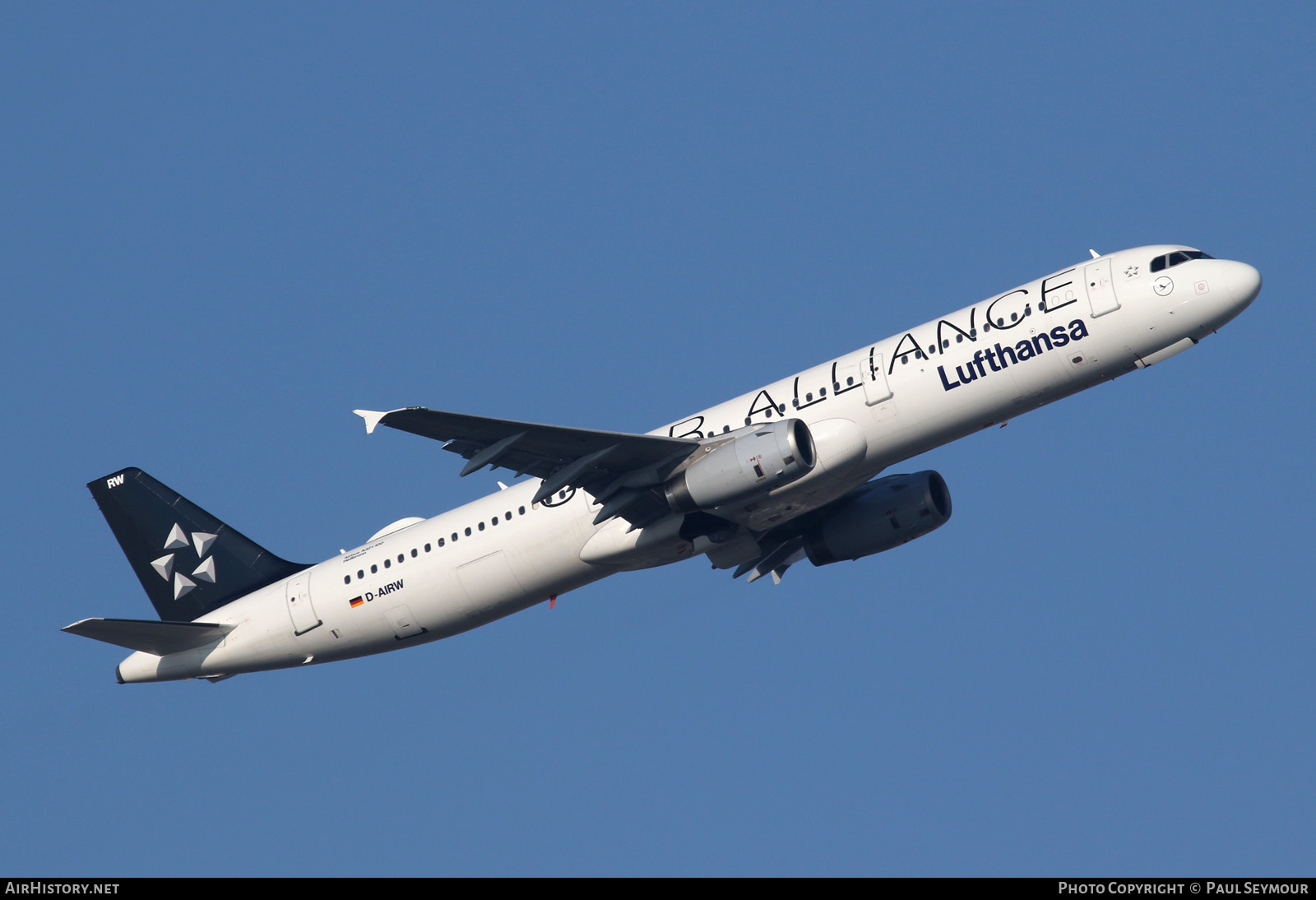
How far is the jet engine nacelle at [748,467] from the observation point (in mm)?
37719

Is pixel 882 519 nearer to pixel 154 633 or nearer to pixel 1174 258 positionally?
pixel 1174 258

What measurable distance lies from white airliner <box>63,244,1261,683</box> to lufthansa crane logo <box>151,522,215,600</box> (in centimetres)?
8

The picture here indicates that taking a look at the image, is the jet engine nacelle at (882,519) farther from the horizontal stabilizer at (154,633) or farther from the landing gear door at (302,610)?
the horizontal stabilizer at (154,633)

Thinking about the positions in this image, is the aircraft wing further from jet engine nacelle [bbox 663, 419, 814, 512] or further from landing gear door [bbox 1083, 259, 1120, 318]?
landing gear door [bbox 1083, 259, 1120, 318]

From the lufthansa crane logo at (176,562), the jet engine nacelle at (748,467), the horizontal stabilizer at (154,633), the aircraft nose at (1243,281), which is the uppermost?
the aircraft nose at (1243,281)

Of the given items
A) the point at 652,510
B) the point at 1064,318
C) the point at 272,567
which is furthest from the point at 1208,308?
the point at 272,567

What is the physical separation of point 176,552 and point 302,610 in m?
5.58

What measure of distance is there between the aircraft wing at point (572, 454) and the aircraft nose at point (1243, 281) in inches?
585

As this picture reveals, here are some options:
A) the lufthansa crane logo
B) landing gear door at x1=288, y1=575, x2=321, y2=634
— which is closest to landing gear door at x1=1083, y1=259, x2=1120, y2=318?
landing gear door at x1=288, y1=575, x2=321, y2=634

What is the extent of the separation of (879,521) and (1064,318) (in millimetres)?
9360

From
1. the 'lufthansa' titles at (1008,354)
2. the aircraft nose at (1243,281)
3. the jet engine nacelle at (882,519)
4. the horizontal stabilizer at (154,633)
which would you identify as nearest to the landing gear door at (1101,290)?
the 'lufthansa' titles at (1008,354)

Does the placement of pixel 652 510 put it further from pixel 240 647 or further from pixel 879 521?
pixel 240 647

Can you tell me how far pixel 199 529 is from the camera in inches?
1860
